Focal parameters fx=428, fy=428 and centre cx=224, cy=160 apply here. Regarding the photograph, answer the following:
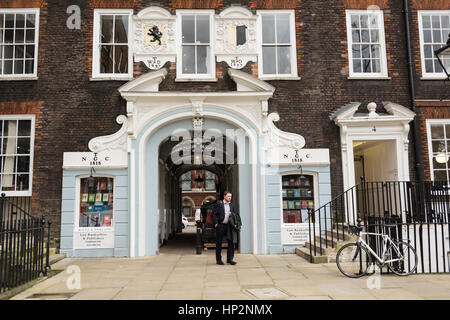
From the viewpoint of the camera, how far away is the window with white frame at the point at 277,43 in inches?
525

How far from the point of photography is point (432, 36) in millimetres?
13547

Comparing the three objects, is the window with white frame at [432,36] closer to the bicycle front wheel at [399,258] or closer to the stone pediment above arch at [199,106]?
the stone pediment above arch at [199,106]

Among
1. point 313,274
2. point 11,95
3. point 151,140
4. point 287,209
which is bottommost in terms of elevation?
point 313,274

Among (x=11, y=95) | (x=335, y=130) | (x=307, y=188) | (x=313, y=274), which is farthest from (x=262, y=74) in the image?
(x=11, y=95)

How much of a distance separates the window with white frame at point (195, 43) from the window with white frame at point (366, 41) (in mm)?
4386

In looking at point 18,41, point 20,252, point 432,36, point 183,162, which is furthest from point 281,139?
point 18,41

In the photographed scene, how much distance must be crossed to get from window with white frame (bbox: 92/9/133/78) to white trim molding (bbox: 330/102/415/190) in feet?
21.7

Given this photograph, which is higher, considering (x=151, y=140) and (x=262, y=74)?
(x=262, y=74)

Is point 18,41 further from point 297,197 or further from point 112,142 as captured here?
point 297,197

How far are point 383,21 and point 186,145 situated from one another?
7.79 m

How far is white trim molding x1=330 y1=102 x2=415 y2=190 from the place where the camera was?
41.6ft

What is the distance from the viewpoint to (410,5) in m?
13.5

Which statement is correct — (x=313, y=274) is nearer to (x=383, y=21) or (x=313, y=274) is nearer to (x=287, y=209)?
(x=287, y=209)

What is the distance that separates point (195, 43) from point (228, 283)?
7949 millimetres
